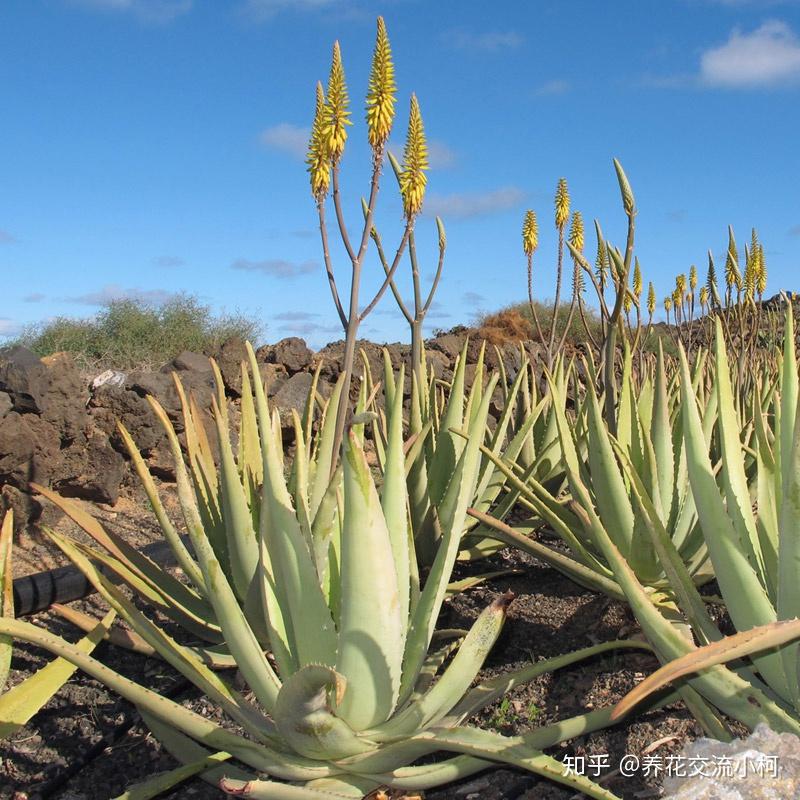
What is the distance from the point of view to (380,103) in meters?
2.07

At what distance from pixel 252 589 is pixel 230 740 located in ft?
1.54

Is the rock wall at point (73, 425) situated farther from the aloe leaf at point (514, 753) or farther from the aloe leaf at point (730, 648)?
the aloe leaf at point (730, 648)

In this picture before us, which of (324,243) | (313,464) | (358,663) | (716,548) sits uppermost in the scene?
(324,243)

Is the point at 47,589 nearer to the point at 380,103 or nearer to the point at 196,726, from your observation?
the point at 196,726

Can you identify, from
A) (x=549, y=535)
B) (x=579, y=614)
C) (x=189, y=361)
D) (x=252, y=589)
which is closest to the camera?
(x=252, y=589)

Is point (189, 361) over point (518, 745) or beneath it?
over

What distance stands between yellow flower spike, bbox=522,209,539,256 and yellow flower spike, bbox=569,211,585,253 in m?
0.29

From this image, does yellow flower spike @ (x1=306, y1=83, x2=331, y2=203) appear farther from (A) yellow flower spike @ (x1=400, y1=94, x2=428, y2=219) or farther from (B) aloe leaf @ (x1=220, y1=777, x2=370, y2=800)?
(B) aloe leaf @ (x1=220, y1=777, x2=370, y2=800)

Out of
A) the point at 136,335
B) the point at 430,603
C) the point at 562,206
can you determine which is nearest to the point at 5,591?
the point at 430,603

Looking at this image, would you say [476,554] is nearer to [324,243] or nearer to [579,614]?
[579,614]

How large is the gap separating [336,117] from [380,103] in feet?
0.40

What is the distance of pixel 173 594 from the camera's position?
97.0 inches

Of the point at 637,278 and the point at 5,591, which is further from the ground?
the point at 637,278

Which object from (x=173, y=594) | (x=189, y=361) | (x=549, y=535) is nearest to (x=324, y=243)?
(x=173, y=594)
